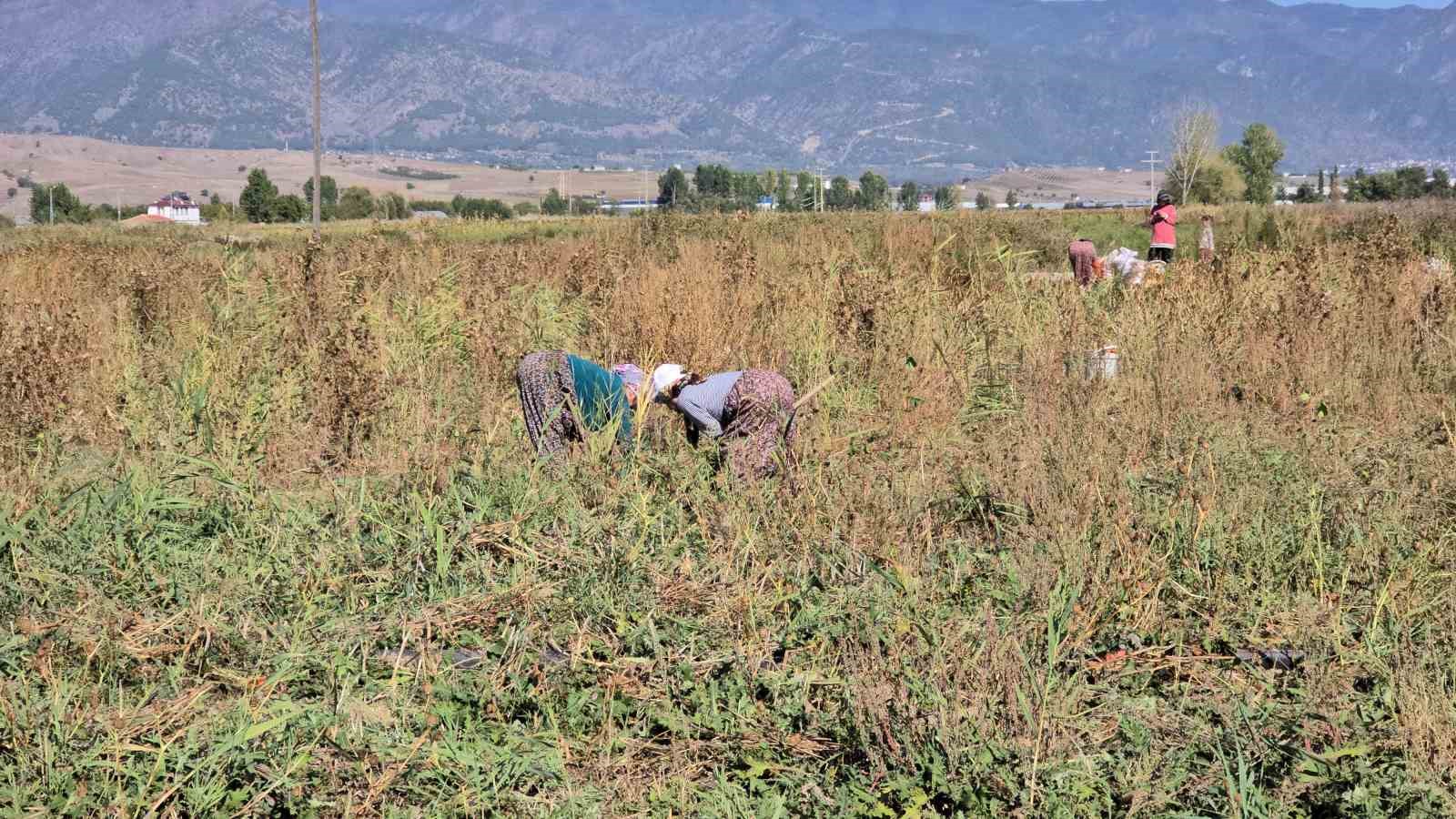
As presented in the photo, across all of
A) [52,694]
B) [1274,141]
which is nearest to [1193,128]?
[1274,141]

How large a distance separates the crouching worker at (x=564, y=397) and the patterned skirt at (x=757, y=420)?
48 centimetres

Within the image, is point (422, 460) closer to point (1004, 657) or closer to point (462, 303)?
point (1004, 657)

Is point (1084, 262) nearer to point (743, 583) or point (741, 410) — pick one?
point (741, 410)

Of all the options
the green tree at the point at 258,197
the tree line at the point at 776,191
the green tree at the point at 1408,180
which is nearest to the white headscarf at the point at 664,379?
the tree line at the point at 776,191

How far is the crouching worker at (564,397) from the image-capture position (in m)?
5.66

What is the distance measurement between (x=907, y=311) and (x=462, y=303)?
321cm

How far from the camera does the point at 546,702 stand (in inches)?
148

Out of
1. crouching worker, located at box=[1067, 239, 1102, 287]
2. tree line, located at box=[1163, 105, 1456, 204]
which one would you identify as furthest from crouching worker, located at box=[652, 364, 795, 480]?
tree line, located at box=[1163, 105, 1456, 204]

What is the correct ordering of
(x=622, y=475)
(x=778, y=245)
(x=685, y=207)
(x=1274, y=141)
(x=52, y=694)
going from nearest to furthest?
(x=52, y=694) < (x=622, y=475) < (x=778, y=245) < (x=685, y=207) < (x=1274, y=141)

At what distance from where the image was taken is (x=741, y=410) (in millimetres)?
5512

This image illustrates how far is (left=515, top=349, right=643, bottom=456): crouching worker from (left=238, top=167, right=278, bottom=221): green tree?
87.7m

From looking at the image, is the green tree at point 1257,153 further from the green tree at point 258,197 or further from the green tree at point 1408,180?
the green tree at point 258,197

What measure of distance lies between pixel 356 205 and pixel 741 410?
104m

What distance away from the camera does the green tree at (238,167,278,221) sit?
295 ft
